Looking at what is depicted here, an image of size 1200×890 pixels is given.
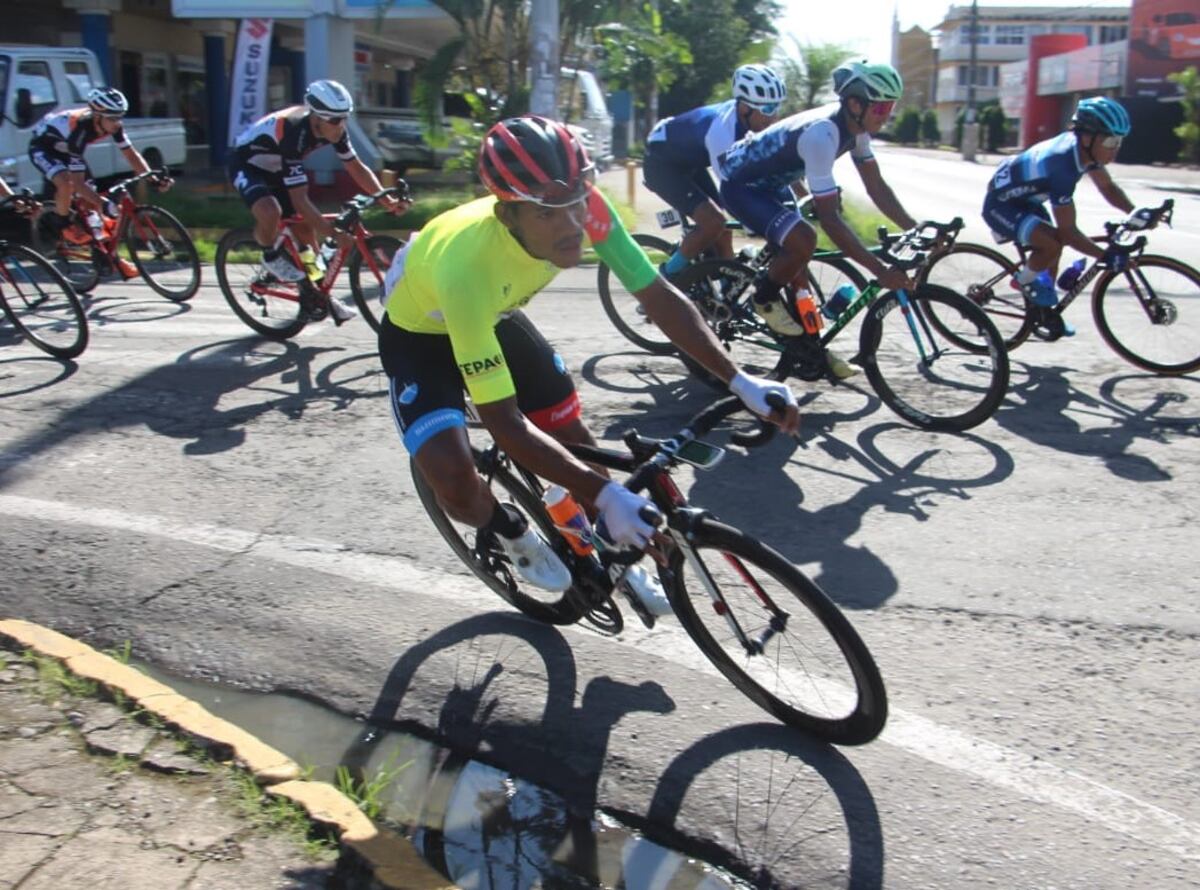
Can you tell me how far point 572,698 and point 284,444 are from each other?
3.27 m

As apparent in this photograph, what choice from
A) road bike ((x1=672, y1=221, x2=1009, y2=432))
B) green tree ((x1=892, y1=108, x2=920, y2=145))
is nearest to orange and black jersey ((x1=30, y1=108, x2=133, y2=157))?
road bike ((x1=672, y1=221, x2=1009, y2=432))

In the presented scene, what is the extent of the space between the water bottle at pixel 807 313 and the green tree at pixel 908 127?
253 ft

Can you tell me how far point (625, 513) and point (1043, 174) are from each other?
561 cm

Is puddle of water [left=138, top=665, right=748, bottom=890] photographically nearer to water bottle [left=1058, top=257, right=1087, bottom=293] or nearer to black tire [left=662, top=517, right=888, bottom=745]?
black tire [left=662, top=517, right=888, bottom=745]

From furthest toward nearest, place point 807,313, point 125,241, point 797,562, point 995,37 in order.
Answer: point 995,37 < point 125,241 < point 807,313 < point 797,562

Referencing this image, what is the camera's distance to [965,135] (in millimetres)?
52125

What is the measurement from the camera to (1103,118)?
23.7ft

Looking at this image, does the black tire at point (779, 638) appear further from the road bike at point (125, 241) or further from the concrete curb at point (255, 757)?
the road bike at point (125, 241)

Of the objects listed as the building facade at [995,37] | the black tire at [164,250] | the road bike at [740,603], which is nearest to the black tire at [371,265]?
the black tire at [164,250]

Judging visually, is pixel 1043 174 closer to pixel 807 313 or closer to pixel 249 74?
pixel 807 313

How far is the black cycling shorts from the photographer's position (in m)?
3.82

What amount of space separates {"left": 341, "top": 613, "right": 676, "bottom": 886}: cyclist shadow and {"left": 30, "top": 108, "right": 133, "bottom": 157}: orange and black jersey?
26.5 ft

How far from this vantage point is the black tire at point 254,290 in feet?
28.3

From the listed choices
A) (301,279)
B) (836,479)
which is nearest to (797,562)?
(836,479)
